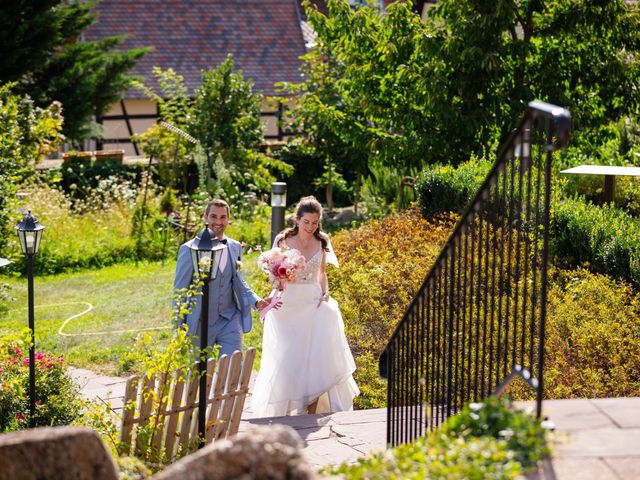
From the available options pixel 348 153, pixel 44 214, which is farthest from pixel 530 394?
pixel 348 153

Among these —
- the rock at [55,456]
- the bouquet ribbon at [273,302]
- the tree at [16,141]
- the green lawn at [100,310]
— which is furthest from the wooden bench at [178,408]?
the tree at [16,141]

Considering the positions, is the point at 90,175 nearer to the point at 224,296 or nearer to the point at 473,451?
the point at 224,296

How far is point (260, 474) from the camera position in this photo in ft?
9.32

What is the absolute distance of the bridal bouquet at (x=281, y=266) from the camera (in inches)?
318

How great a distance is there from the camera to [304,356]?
27.2ft

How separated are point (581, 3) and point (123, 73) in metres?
15.9

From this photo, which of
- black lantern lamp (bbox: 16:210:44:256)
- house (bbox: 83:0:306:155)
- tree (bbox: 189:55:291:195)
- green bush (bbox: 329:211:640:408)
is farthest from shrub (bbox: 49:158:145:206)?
black lantern lamp (bbox: 16:210:44:256)

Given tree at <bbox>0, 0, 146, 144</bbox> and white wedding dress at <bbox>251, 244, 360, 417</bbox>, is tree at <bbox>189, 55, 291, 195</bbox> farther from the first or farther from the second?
white wedding dress at <bbox>251, 244, 360, 417</bbox>

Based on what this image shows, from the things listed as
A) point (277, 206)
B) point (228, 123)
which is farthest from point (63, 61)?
point (277, 206)

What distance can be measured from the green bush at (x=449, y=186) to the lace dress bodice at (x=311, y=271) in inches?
143

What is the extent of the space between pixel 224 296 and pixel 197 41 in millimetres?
23320

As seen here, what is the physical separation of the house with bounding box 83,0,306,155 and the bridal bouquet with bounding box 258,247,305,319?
2032 centimetres

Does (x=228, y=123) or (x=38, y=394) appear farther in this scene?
(x=228, y=123)

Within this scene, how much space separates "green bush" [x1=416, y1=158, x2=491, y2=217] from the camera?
1186 centimetres
